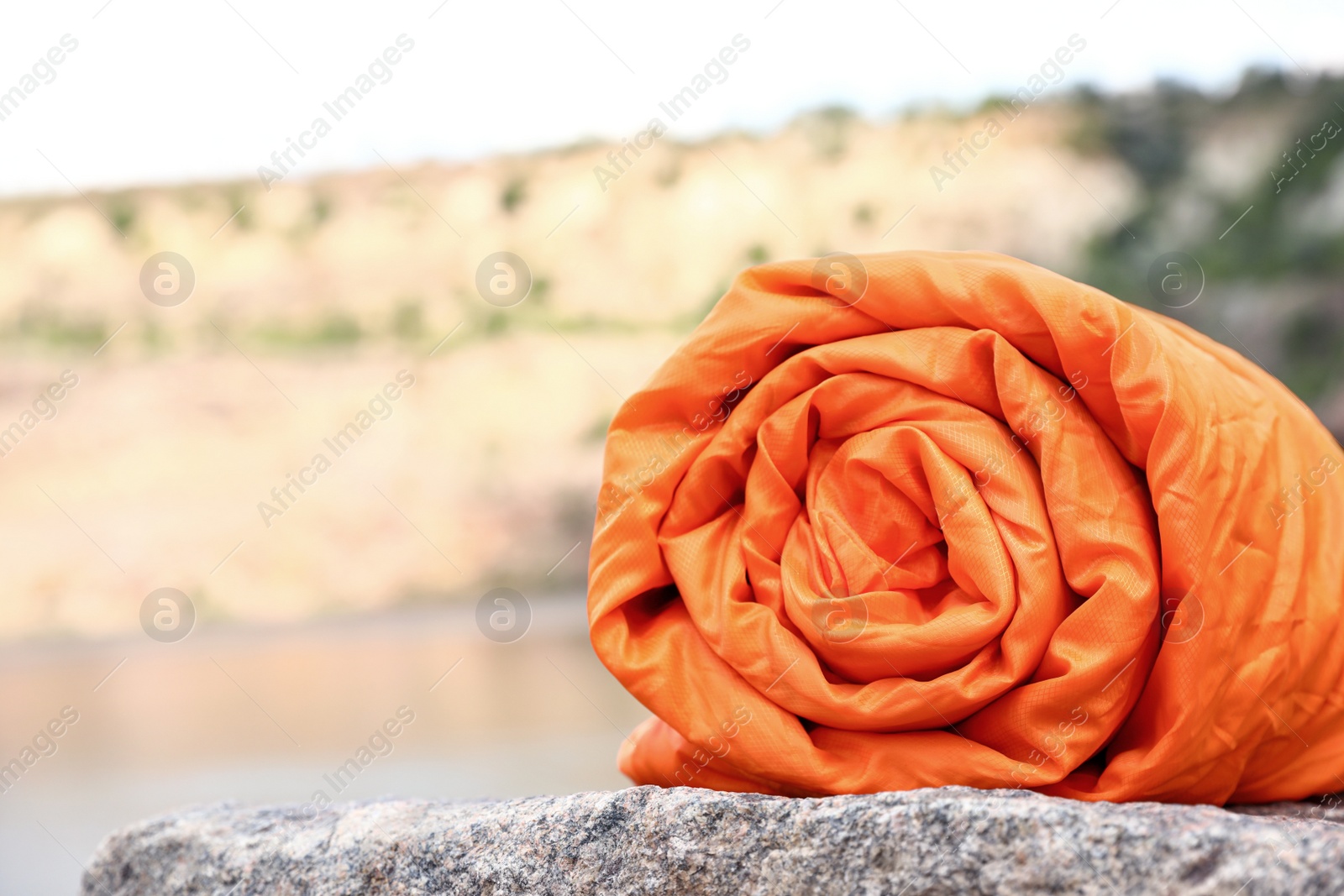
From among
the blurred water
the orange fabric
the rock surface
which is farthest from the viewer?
the blurred water

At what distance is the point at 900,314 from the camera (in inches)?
32.9

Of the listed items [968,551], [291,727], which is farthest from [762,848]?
[291,727]

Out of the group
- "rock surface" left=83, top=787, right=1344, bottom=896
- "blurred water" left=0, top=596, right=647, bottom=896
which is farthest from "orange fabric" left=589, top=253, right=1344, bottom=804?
"blurred water" left=0, top=596, right=647, bottom=896

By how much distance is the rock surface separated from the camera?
612 millimetres

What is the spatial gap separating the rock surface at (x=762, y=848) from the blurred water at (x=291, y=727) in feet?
1.67

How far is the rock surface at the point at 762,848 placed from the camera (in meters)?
0.61

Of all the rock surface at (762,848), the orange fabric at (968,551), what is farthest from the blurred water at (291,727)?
the orange fabric at (968,551)

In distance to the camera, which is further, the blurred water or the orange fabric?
the blurred water

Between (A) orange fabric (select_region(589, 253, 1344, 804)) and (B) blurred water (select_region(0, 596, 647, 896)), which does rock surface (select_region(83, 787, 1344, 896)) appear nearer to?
(A) orange fabric (select_region(589, 253, 1344, 804))

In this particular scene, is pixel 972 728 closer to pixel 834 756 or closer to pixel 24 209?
→ pixel 834 756

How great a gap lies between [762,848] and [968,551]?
0.26 m

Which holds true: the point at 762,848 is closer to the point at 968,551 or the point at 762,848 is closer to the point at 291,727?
the point at 968,551

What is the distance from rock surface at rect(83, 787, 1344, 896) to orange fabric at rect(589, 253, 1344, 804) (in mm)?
72

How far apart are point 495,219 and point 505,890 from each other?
6622 mm
